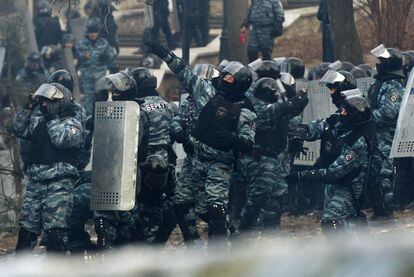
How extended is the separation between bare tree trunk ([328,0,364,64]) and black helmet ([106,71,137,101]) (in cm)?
664

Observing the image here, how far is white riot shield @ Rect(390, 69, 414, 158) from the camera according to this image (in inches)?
440

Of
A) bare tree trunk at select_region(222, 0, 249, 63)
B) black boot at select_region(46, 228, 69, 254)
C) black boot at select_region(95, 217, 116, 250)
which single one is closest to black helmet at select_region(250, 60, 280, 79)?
black boot at select_region(95, 217, 116, 250)

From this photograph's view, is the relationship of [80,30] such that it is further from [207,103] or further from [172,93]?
[207,103]

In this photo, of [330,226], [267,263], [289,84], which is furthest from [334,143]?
[267,263]

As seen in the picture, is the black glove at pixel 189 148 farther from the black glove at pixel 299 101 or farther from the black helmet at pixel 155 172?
the black glove at pixel 299 101

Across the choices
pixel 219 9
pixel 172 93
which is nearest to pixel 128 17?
pixel 219 9

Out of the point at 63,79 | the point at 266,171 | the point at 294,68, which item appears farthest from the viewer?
the point at 294,68

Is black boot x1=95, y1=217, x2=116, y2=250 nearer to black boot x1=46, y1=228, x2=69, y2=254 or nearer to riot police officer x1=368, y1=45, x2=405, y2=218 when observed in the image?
black boot x1=46, y1=228, x2=69, y2=254

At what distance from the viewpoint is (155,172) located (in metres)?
9.52

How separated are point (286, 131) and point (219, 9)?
579 inches

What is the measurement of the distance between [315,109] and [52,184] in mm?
3742

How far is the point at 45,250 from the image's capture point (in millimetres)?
10047

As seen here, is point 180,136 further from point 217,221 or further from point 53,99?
point 53,99

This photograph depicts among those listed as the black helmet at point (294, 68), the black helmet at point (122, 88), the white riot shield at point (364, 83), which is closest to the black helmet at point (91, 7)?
the black helmet at point (294, 68)
